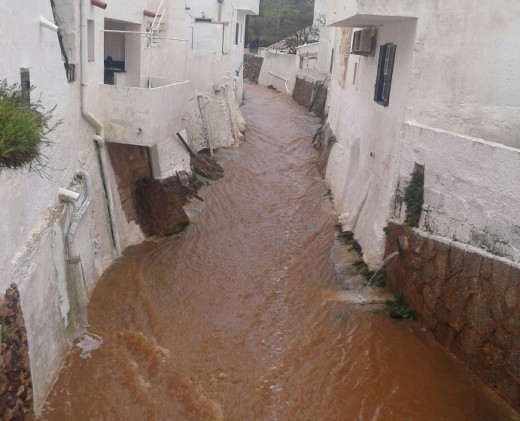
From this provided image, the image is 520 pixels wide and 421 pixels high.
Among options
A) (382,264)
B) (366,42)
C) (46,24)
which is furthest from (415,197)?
(46,24)

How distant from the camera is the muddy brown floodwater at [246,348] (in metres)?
8.01

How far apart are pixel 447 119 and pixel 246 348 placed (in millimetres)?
5757

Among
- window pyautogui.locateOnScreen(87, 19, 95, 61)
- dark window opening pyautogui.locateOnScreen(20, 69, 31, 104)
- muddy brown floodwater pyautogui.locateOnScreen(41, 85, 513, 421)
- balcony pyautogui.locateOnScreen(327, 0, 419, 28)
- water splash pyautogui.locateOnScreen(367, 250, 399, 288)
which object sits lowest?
muddy brown floodwater pyautogui.locateOnScreen(41, 85, 513, 421)

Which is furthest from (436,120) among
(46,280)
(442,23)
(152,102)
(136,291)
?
(46,280)

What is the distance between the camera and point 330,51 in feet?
101

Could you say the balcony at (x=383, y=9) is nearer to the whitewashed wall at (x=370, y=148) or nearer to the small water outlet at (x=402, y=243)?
Result: the whitewashed wall at (x=370, y=148)

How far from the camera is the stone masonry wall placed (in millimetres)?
6016

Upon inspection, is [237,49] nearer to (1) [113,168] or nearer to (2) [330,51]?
(2) [330,51]

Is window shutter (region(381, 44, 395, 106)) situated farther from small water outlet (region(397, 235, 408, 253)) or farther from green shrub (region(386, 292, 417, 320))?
green shrub (region(386, 292, 417, 320))

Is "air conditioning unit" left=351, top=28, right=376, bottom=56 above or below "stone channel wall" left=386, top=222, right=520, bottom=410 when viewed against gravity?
above

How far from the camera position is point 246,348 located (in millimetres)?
9492

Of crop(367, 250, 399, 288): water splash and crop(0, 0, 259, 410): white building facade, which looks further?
crop(367, 250, 399, 288): water splash

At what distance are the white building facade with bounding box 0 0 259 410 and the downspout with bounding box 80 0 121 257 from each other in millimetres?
21

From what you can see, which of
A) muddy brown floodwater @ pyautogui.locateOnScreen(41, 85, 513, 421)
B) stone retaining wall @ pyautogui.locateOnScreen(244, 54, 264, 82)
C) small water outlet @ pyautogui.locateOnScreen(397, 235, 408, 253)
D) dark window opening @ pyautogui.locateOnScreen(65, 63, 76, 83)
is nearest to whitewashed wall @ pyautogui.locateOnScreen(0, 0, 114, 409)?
dark window opening @ pyautogui.locateOnScreen(65, 63, 76, 83)
